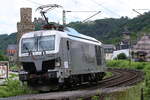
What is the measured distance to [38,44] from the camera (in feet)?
78.5

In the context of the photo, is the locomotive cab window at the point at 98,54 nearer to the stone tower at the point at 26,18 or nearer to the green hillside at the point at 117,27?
the stone tower at the point at 26,18

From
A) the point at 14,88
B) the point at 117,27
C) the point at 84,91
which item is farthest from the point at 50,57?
the point at 117,27

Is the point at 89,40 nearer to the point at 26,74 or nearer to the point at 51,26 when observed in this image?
the point at 51,26

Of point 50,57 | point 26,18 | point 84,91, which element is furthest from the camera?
point 26,18

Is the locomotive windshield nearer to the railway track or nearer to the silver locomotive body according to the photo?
the silver locomotive body

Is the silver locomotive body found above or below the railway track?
above

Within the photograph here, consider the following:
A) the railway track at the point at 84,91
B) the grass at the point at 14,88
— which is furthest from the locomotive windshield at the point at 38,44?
the railway track at the point at 84,91

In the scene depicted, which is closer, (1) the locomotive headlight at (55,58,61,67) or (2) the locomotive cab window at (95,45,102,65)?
(1) the locomotive headlight at (55,58,61,67)

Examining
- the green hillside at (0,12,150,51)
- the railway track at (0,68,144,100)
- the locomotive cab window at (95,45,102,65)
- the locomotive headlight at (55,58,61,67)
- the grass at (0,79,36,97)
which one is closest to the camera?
the railway track at (0,68,144,100)

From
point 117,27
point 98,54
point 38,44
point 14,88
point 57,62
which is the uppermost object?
point 117,27

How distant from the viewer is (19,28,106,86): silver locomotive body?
2292 centimetres

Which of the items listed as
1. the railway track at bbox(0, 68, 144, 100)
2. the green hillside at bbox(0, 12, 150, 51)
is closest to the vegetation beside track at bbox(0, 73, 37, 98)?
the railway track at bbox(0, 68, 144, 100)

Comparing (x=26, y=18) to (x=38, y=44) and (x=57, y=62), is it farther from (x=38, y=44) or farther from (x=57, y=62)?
(x=57, y=62)

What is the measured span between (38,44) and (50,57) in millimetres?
1354
